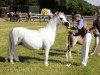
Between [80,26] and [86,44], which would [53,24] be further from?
[86,44]

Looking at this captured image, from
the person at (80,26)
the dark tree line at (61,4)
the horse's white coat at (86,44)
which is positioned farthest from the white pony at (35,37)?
the dark tree line at (61,4)

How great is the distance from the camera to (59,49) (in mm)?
18266

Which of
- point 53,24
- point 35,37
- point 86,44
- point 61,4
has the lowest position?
point 61,4

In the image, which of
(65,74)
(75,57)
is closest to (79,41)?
(75,57)

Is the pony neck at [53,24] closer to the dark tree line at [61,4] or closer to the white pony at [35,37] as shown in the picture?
the white pony at [35,37]

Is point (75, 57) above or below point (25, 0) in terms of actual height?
above

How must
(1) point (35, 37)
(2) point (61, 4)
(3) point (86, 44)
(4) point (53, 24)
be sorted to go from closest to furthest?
(1) point (35, 37) < (3) point (86, 44) < (4) point (53, 24) < (2) point (61, 4)

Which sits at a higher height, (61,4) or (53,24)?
(53,24)

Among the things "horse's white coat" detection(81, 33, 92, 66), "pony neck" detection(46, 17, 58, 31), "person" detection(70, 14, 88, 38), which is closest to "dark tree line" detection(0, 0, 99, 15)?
"pony neck" detection(46, 17, 58, 31)

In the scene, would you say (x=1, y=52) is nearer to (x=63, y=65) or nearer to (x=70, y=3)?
(x=63, y=65)

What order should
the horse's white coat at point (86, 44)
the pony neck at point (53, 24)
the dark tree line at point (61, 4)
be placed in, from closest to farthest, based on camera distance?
the horse's white coat at point (86, 44) < the pony neck at point (53, 24) < the dark tree line at point (61, 4)

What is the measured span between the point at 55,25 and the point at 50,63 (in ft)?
4.74

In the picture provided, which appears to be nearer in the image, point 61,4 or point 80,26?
point 80,26

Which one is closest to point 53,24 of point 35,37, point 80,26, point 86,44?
point 35,37
